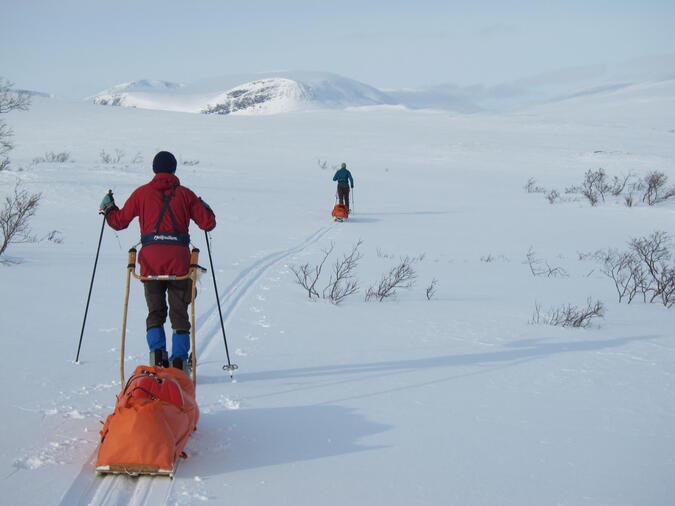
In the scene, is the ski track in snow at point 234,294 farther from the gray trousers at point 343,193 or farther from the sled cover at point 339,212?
the gray trousers at point 343,193

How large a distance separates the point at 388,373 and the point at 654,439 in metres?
2.19

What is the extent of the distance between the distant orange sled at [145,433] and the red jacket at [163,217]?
116 centimetres

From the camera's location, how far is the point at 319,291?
340 inches

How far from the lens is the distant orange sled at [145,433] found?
3229 millimetres

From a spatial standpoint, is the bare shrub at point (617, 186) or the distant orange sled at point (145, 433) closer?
the distant orange sled at point (145, 433)

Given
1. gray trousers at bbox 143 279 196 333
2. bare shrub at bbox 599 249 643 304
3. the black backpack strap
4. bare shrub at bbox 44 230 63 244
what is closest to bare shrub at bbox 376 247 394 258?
bare shrub at bbox 599 249 643 304

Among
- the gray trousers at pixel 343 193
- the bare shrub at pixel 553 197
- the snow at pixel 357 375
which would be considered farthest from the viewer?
the bare shrub at pixel 553 197

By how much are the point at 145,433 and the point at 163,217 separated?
1.80m

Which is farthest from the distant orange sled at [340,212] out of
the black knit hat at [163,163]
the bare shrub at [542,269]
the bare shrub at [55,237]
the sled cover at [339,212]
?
the black knit hat at [163,163]

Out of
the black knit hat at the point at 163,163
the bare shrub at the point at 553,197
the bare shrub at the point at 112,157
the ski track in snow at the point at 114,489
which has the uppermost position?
the bare shrub at the point at 112,157

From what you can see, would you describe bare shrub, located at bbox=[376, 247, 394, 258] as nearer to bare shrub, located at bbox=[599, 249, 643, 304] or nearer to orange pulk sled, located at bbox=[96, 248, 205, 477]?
bare shrub, located at bbox=[599, 249, 643, 304]

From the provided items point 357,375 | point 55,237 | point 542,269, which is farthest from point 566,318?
point 55,237

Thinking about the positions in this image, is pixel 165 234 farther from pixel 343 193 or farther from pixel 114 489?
pixel 343 193

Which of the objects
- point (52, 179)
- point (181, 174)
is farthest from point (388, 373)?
point (181, 174)
